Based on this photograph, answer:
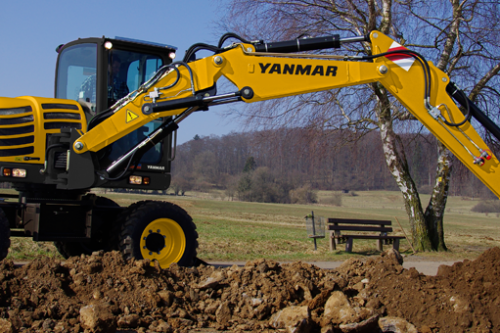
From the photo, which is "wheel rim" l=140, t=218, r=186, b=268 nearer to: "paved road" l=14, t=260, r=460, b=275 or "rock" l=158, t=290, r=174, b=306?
"rock" l=158, t=290, r=174, b=306

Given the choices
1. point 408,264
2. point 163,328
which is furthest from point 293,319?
point 408,264

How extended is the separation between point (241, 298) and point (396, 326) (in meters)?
1.84

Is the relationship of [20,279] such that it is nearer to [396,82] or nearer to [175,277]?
[175,277]

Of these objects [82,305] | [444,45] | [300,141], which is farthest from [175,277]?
[444,45]

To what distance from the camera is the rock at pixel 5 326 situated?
4.30 metres

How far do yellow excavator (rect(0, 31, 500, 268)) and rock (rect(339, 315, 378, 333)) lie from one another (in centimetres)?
229

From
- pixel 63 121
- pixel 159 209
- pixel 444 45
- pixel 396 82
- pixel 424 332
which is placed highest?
pixel 444 45

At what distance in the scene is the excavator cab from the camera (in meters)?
7.69

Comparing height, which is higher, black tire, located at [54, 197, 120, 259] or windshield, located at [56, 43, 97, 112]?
windshield, located at [56, 43, 97, 112]

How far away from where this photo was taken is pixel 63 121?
7.54 m

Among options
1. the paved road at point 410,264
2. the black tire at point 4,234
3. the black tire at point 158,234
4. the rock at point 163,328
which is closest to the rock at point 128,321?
the rock at point 163,328

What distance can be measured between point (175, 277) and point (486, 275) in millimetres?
4170

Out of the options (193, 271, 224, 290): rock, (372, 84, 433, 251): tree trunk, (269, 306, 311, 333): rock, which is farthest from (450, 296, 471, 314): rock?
(372, 84, 433, 251): tree trunk

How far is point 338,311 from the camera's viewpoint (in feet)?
18.7
